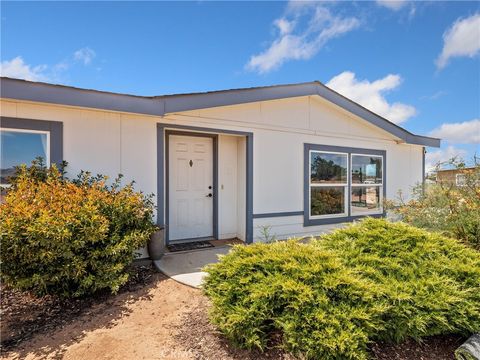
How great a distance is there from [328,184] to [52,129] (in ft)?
19.3

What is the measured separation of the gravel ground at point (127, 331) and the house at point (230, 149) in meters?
1.84

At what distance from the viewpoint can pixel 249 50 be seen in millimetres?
8508

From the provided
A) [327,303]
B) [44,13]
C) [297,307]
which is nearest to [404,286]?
[327,303]

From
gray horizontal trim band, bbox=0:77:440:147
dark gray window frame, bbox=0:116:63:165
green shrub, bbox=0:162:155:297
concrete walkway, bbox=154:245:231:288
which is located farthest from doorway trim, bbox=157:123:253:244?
dark gray window frame, bbox=0:116:63:165

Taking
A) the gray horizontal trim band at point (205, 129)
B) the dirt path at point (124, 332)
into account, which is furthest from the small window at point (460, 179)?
the dirt path at point (124, 332)

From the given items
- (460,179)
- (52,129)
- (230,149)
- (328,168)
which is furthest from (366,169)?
(52,129)

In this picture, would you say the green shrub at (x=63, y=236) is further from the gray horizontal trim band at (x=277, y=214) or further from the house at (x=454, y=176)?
the house at (x=454, y=176)

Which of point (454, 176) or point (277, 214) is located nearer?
point (454, 176)

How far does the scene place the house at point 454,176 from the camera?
4516mm

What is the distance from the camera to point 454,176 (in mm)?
4785

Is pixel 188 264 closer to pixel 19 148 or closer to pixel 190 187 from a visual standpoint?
pixel 190 187

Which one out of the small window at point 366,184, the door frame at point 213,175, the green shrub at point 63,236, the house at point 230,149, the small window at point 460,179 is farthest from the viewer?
the small window at point 366,184

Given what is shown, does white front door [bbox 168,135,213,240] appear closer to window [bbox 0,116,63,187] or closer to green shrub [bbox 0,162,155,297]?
green shrub [bbox 0,162,155,297]

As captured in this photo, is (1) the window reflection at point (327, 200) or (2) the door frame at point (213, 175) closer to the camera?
(2) the door frame at point (213, 175)
